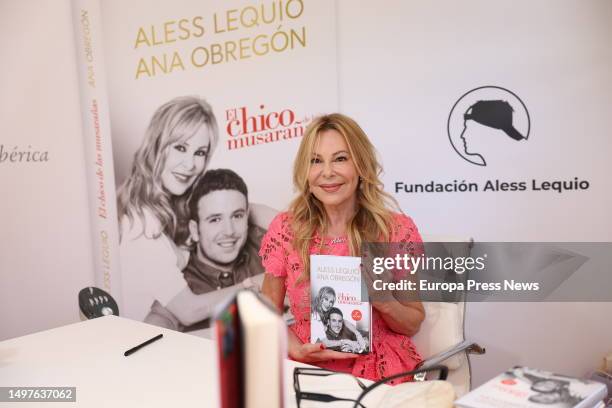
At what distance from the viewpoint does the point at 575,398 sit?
Result: 932 mm

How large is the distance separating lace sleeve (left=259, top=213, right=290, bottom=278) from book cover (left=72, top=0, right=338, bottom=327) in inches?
33.6

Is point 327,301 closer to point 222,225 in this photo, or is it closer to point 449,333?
point 449,333

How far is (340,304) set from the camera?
162 cm

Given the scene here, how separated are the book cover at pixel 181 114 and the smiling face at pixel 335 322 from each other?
1.44 m

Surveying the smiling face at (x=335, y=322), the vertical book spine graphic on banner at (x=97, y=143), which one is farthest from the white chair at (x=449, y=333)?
the vertical book spine graphic on banner at (x=97, y=143)

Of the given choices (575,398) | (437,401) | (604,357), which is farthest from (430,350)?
(604,357)

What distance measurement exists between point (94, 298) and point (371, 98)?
1.88 meters

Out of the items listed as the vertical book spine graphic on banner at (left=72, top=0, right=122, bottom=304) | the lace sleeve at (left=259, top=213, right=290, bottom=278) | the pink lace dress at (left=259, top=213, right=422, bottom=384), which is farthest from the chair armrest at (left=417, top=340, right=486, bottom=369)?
the vertical book spine graphic on banner at (left=72, top=0, right=122, bottom=304)

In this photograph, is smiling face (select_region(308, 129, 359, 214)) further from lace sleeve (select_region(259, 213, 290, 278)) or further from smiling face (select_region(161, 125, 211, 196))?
smiling face (select_region(161, 125, 211, 196))

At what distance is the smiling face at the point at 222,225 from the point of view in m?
3.12

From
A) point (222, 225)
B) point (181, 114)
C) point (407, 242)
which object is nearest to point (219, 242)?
point (222, 225)

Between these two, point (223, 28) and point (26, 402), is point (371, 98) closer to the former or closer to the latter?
point (223, 28)

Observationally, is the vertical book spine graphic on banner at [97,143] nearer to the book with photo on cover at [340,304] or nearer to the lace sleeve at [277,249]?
the lace sleeve at [277,249]

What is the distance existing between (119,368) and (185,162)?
178 centimetres
